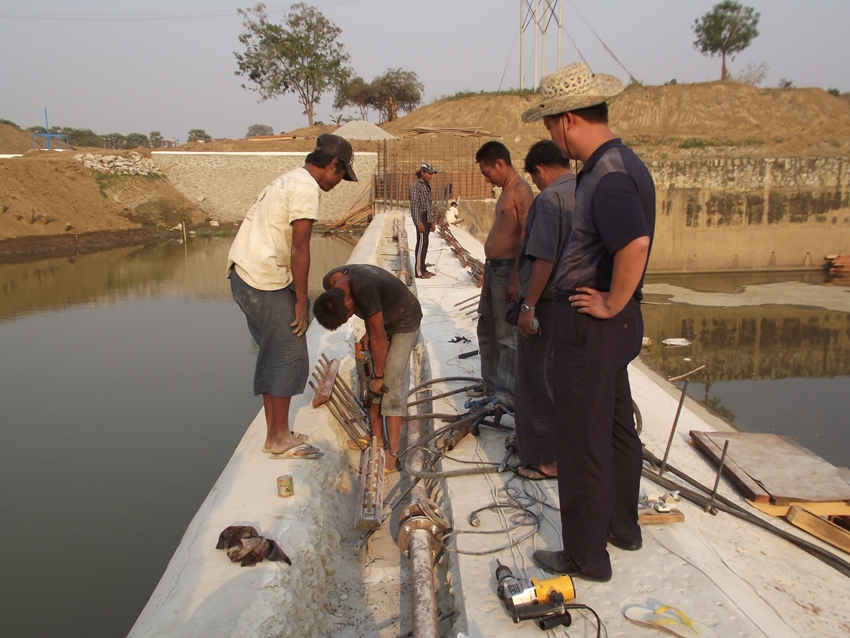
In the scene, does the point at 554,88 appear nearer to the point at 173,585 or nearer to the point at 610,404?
the point at 610,404

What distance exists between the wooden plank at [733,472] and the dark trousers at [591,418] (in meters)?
1.43

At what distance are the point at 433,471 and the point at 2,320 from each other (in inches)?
395

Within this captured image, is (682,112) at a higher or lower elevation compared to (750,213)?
higher

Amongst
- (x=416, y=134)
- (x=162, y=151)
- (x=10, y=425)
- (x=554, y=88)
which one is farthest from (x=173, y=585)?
(x=416, y=134)

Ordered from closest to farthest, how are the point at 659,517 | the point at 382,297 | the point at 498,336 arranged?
the point at 659,517, the point at 382,297, the point at 498,336

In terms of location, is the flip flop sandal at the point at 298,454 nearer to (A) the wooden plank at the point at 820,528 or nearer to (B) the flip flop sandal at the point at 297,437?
(B) the flip flop sandal at the point at 297,437

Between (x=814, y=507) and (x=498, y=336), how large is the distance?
1931 mm

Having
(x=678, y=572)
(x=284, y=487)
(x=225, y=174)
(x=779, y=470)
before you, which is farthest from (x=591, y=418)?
(x=225, y=174)

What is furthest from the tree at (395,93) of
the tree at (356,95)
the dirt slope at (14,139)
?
the dirt slope at (14,139)

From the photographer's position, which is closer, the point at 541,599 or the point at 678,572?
the point at 541,599

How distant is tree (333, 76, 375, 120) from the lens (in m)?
44.0

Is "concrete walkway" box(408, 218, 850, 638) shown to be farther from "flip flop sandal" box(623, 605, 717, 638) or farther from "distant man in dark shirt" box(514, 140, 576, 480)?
"distant man in dark shirt" box(514, 140, 576, 480)

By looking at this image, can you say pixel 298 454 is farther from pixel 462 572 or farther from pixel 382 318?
pixel 462 572

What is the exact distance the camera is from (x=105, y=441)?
5.61 meters
